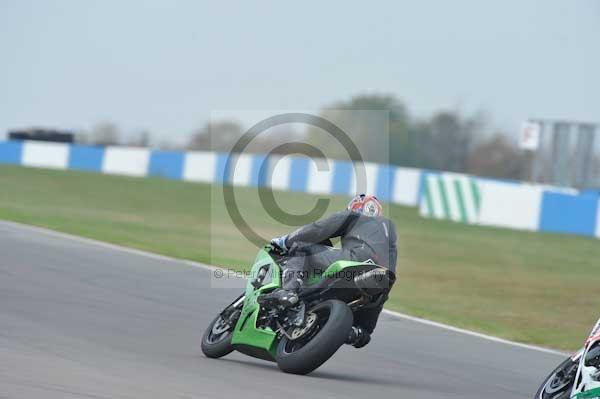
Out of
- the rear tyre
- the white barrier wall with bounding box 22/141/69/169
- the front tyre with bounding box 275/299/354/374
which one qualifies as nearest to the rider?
the front tyre with bounding box 275/299/354/374

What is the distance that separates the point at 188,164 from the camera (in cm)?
4175

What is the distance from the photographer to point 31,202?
79.1 ft

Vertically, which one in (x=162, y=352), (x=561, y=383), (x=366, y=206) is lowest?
(x=162, y=352)

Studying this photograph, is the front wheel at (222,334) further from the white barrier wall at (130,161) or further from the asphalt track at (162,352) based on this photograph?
the white barrier wall at (130,161)

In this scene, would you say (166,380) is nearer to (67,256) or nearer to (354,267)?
(354,267)

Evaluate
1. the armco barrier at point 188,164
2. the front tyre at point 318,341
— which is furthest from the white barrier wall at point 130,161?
the front tyre at point 318,341

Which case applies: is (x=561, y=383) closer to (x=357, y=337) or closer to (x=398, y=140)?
(x=357, y=337)

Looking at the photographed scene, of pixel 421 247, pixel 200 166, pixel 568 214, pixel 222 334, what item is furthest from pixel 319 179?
pixel 222 334

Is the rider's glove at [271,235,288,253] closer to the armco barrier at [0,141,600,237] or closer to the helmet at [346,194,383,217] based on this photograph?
the helmet at [346,194,383,217]

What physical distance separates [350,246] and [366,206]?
1.12ft

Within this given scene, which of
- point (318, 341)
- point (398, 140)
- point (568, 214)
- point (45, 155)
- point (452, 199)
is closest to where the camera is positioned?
point (318, 341)

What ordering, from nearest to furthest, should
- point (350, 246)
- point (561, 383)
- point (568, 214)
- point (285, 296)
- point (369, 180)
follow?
point (561, 383) → point (285, 296) → point (350, 246) → point (568, 214) → point (369, 180)

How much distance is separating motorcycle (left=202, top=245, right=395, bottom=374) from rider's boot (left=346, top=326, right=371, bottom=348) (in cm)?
16

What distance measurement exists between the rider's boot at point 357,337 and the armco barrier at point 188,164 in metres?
29.7
